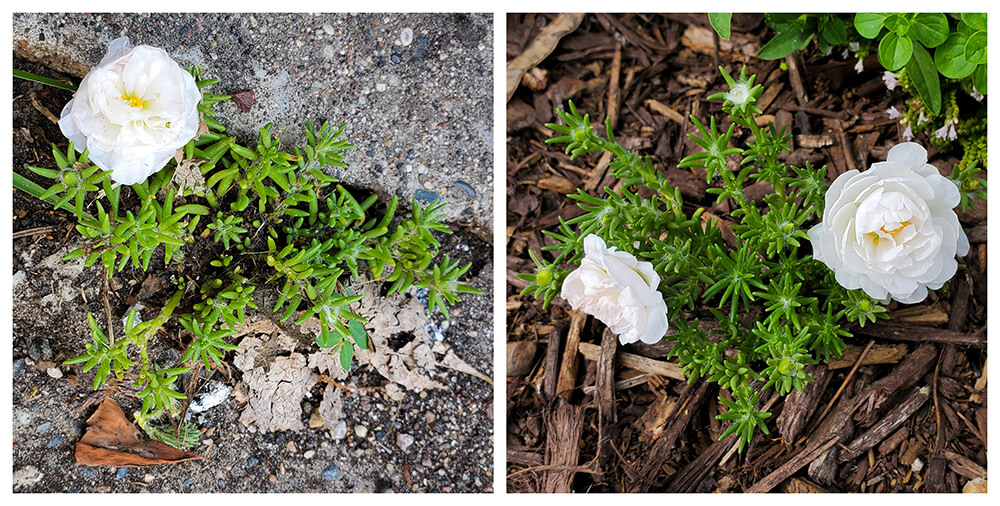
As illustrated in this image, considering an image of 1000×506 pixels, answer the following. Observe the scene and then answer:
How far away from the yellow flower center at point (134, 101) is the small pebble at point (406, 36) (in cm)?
75

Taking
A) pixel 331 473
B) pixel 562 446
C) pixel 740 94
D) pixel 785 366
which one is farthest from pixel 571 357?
pixel 740 94

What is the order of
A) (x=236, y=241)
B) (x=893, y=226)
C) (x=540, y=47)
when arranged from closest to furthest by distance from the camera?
(x=893, y=226) → (x=236, y=241) → (x=540, y=47)

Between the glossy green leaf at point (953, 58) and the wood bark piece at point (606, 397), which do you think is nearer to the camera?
the glossy green leaf at point (953, 58)

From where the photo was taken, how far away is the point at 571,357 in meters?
2.00

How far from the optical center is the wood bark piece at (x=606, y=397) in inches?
76.2

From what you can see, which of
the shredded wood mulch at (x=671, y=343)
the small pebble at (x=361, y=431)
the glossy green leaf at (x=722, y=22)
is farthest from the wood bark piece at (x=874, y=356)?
the small pebble at (x=361, y=431)

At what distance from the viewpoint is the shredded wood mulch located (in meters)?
1.82

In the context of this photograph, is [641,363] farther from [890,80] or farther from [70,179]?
A: [70,179]

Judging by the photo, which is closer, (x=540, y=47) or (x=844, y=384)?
(x=844, y=384)

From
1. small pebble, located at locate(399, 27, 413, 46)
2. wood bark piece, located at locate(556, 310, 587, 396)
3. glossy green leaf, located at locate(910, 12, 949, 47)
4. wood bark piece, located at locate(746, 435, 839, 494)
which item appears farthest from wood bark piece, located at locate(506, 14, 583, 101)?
wood bark piece, located at locate(746, 435, 839, 494)

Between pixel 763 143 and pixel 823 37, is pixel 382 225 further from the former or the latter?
pixel 823 37

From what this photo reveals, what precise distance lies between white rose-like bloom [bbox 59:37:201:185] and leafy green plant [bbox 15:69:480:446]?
0.14 meters

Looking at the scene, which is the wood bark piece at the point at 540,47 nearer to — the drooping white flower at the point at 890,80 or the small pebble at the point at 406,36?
the small pebble at the point at 406,36

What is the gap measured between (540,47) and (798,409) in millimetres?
1354
